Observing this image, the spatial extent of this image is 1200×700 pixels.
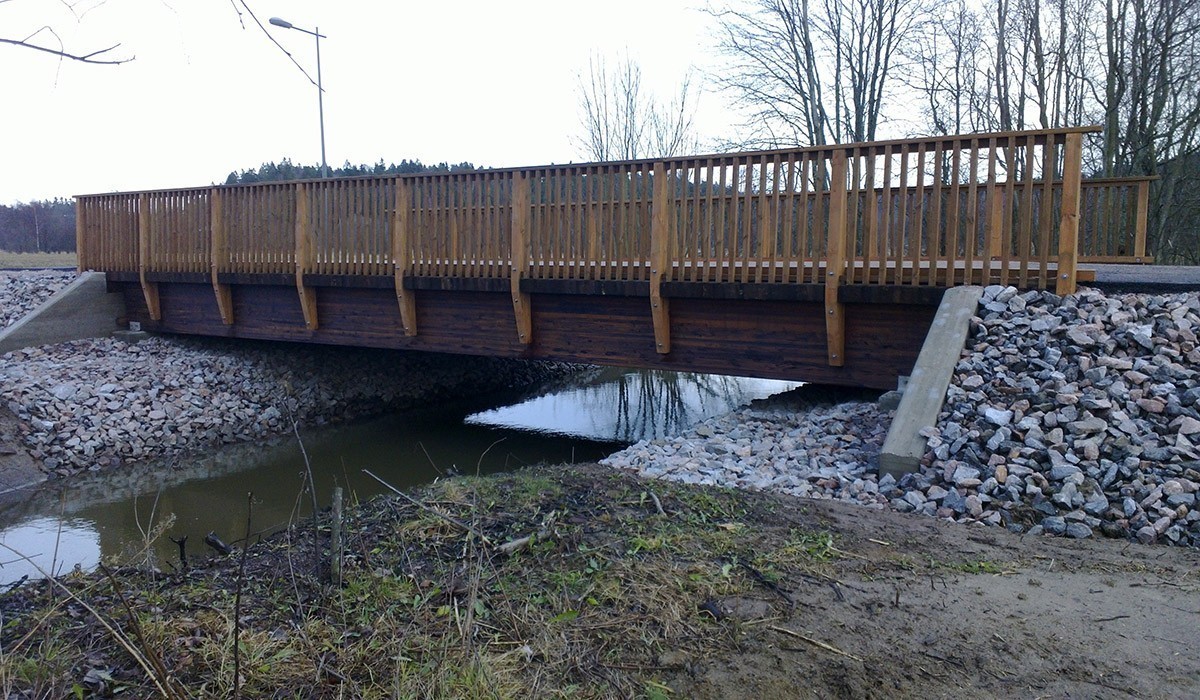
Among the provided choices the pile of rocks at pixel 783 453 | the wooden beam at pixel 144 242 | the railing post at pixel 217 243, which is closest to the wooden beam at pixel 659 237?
the pile of rocks at pixel 783 453

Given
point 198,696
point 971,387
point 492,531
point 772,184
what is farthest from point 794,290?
point 198,696

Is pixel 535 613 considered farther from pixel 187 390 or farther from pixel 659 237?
pixel 187 390

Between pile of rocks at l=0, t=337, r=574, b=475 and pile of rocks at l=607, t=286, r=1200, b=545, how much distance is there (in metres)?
6.84

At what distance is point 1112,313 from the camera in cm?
659

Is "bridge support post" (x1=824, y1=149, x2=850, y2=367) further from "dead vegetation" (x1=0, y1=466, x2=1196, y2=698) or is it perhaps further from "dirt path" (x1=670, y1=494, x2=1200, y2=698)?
"dirt path" (x1=670, y1=494, x2=1200, y2=698)

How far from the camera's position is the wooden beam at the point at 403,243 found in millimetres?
10875

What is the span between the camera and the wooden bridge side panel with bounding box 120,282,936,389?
8055 mm

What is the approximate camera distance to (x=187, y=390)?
1257 cm

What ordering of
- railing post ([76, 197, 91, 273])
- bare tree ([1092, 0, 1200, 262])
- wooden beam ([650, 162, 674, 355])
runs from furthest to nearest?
bare tree ([1092, 0, 1200, 262]), railing post ([76, 197, 91, 273]), wooden beam ([650, 162, 674, 355])

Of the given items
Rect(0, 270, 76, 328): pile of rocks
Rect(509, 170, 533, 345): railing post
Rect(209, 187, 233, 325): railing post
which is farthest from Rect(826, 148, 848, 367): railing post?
Rect(0, 270, 76, 328): pile of rocks

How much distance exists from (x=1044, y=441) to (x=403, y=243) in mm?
7883

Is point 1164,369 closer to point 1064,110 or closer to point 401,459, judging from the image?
point 401,459

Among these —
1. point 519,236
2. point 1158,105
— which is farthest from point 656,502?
point 1158,105

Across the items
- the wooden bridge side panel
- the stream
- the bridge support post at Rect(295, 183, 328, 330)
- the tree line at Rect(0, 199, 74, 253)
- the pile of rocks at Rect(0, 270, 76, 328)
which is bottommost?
the stream
